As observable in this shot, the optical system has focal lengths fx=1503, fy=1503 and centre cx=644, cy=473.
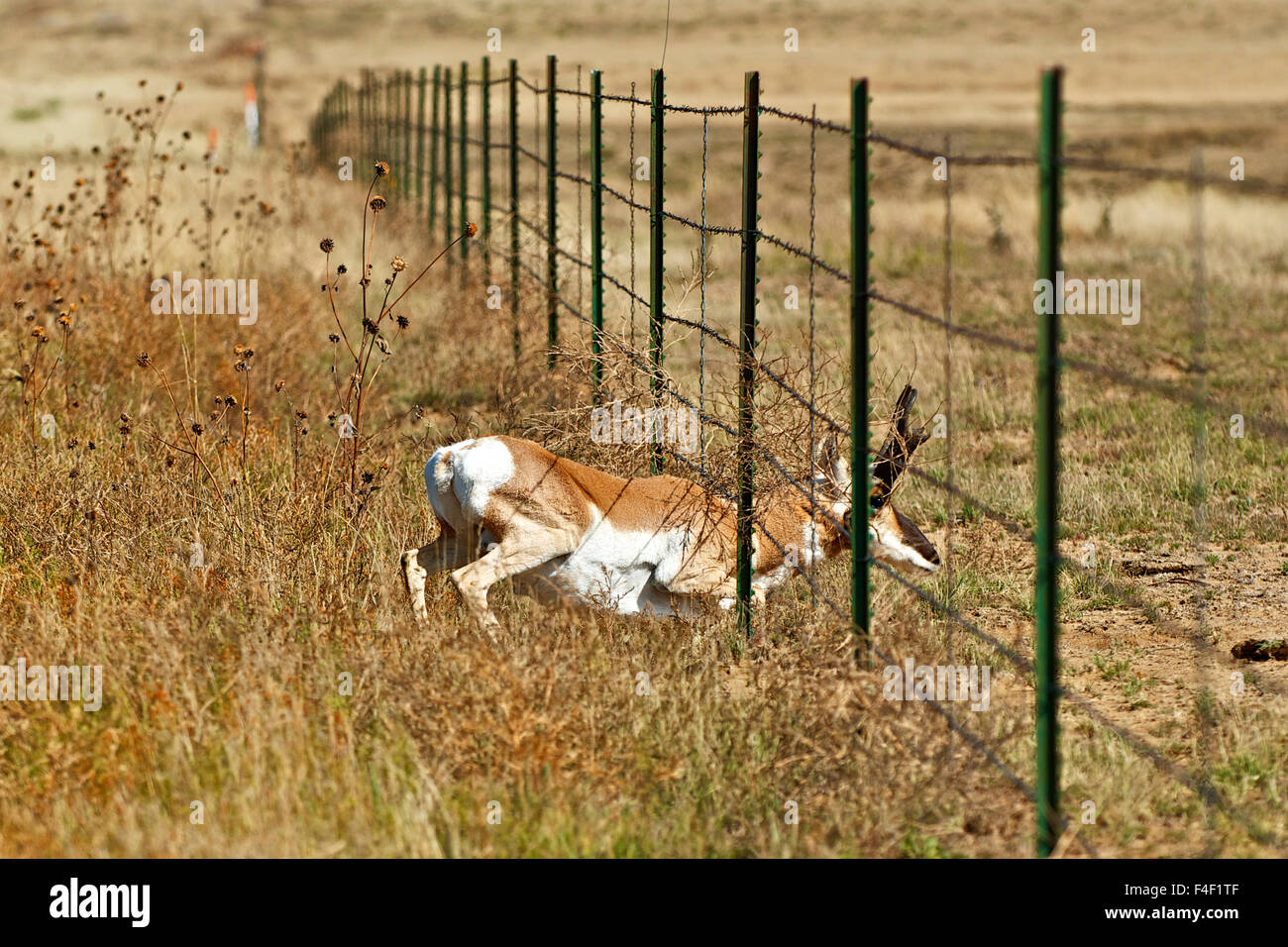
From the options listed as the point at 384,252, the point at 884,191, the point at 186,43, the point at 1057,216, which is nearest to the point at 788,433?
the point at 1057,216

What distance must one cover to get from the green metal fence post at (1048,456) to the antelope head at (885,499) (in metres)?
2.38

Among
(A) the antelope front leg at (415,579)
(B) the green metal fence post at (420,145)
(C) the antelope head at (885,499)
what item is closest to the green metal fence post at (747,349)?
(C) the antelope head at (885,499)

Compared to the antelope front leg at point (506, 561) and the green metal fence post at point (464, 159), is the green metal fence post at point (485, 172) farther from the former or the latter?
the antelope front leg at point (506, 561)

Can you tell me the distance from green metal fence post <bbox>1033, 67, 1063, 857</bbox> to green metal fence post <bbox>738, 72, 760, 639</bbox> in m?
2.37

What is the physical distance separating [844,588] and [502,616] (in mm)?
1573

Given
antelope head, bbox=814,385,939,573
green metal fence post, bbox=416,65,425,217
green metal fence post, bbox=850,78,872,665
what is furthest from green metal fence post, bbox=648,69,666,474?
green metal fence post, bbox=416,65,425,217

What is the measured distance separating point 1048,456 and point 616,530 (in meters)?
2.81

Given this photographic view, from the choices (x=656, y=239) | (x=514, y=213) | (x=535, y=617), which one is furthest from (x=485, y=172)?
(x=535, y=617)

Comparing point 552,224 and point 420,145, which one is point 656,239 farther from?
point 420,145

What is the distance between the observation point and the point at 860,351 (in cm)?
498

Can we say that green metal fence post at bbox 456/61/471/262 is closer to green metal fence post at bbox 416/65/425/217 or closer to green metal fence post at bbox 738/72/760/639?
green metal fence post at bbox 416/65/425/217

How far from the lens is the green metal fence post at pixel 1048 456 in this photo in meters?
3.62
